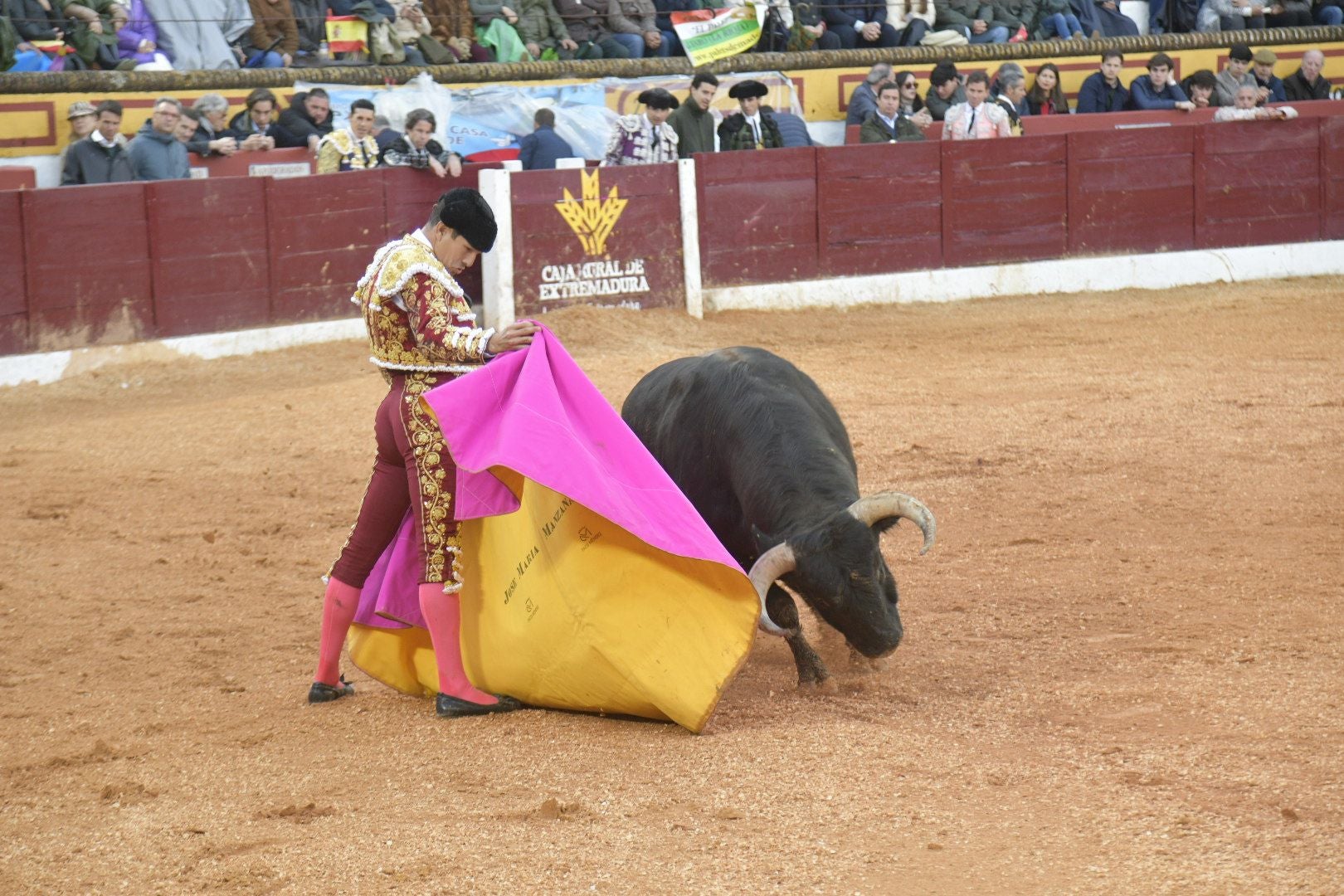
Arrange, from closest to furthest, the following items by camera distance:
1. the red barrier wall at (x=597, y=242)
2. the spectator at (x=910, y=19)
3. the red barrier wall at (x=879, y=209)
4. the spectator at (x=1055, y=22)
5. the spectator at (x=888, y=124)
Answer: the red barrier wall at (x=597, y=242), the red barrier wall at (x=879, y=209), the spectator at (x=888, y=124), the spectator at (x=910, y=19), the spectator at (x=1055, y=22)

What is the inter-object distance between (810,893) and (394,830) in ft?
2.78

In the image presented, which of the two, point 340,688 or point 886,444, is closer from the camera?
point 340,688

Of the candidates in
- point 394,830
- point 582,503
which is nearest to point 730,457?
point 582,503

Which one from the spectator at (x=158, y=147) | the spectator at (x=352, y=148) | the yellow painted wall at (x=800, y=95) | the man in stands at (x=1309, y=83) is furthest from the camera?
the man in stands at (x=1309, y=83)

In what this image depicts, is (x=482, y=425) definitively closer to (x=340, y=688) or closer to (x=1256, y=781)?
(x=340, y=688)

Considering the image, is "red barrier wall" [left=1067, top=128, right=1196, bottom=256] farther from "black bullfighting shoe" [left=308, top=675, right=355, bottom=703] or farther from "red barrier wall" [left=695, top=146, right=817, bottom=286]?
"black bullfighting shoe" [left=308, top=675, right=355, bottom=703]

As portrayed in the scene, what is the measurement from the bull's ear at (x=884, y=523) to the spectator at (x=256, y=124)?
7.22 meters

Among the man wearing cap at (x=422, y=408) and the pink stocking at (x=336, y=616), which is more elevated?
the man wearing cap at (x=422, y=408)

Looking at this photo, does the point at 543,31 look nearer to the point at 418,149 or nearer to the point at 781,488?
the point at 418,149

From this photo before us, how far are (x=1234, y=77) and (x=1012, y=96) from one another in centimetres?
235

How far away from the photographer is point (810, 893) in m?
2.65

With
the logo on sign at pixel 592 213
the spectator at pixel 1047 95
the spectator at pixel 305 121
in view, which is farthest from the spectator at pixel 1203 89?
the spectator at pixel 305 121

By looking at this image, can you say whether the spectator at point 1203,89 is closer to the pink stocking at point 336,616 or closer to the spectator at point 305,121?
the spectator at point 305,121

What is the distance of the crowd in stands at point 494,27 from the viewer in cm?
1038
